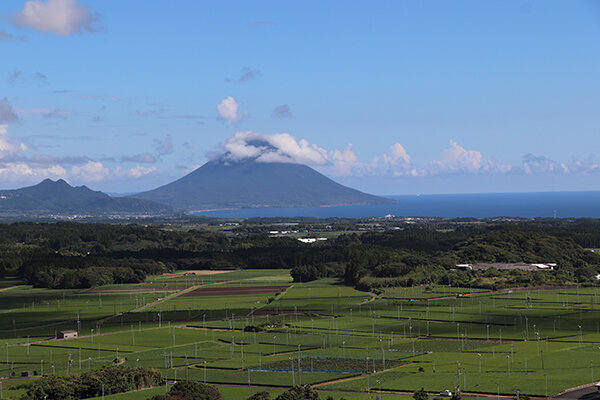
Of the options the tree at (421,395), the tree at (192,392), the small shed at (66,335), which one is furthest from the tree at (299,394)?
the small shed at (66,335)

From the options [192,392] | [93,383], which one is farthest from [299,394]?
[93,383]

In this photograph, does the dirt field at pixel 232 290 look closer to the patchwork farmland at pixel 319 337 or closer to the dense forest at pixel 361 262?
the patchwork farmland at pixel 319 337

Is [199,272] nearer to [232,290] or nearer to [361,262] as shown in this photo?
[361,262]

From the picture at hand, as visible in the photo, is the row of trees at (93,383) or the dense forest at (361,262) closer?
the row of trees at (93,383)

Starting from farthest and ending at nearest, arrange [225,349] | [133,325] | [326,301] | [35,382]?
[326,301] → [133,325] → [225,349] → [35,382]

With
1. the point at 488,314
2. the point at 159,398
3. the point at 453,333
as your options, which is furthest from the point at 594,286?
the point at 159,398

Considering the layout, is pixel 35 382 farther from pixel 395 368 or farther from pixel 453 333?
pixel 453 333

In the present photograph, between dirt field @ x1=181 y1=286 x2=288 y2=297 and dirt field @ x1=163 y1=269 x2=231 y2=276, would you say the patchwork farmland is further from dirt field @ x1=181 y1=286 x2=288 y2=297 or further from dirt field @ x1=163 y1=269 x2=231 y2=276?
dirt field @ x1=163 y1=269 x2=231 y2=276

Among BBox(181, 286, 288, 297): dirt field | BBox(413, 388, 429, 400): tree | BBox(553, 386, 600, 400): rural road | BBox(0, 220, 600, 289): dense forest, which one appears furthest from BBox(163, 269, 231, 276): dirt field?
BBox(413, 388, 429, 400): tree
